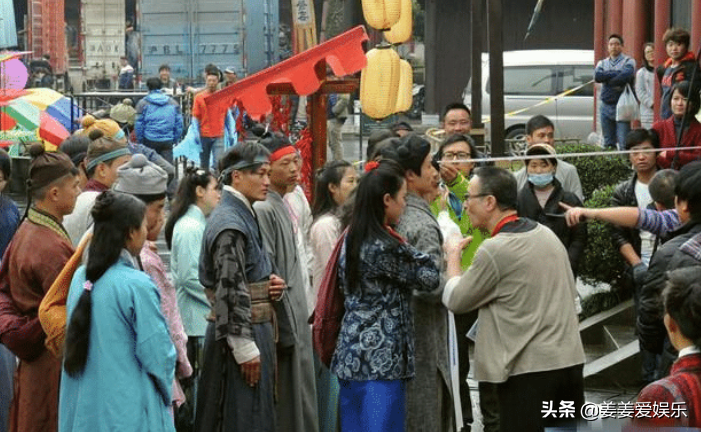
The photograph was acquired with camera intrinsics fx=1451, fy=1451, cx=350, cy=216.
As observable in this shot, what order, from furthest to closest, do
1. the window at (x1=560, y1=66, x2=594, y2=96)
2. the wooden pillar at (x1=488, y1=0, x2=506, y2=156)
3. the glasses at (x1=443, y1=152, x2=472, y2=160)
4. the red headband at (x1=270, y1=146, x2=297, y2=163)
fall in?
the window at (x1=560, y1=66, x2=594, y2=96), the wooden pillar at (x1=488, y1=0, x2=506, y2=156), the glasses at (x1=443, y1=152, x2=472, y2=160), the red headband at (x1=270, y1=146, x2=297, y2=163)

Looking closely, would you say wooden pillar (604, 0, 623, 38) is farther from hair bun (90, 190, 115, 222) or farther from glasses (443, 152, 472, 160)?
hair bun (90, 190, 115, 222)

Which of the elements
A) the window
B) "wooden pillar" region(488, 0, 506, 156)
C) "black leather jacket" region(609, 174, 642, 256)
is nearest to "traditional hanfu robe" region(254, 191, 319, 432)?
"black leather jacket" region(609, 174, 642, 256)

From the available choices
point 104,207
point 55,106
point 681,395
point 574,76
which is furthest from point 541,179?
point 574,76

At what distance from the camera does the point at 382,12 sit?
15.8 m

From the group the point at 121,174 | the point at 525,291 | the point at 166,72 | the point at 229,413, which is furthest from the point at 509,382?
the point at 166,72

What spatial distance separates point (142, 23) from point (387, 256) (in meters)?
27.3

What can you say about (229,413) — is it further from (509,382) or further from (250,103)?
(250,103)

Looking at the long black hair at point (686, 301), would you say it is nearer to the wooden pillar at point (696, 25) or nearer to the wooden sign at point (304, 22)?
the wooden pillar at point (696, 25)

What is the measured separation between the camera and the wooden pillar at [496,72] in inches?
493

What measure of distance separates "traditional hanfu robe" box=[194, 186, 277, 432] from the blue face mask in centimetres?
237

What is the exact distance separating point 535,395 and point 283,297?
180 centimetres

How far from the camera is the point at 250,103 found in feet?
43.4

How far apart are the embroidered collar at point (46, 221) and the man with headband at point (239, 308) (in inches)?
31.6

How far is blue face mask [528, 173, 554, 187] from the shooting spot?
9.85m
